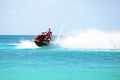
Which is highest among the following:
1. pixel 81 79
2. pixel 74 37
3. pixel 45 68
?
pixel 74 37

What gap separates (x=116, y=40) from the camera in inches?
2131

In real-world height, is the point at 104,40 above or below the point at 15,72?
above

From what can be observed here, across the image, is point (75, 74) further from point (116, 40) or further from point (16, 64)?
point (116, 40)

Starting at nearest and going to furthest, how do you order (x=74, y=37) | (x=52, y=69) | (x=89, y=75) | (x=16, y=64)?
(x=89, y=75), (x=52, y=69), (x=16, y=64), (x=74, y=37)

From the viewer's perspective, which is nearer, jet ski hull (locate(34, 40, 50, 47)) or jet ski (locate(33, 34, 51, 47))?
jet ski (locate(33, 34, 51, 47))

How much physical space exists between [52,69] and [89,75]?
127 inches

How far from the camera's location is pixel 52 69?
25109 millimetres

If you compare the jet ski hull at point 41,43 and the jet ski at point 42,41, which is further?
the jet ski hull at point 41,43

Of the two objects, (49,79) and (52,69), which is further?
(52,69)

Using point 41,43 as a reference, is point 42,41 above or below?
above

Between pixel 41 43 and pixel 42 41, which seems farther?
pixel 41 43

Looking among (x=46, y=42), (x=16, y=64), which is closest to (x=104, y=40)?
(x=46, y=42)

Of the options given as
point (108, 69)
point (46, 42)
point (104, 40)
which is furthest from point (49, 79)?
point (104, 40)

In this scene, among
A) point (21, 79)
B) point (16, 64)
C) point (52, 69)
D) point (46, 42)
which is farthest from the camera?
point (46, 42)
